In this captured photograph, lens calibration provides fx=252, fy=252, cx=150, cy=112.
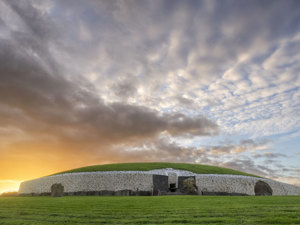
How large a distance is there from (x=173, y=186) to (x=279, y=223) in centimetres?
2601

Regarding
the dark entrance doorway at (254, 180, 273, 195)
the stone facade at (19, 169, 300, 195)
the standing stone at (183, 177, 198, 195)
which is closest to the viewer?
the standing stone at (183, 177, 198, 195)

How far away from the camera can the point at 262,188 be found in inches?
1427

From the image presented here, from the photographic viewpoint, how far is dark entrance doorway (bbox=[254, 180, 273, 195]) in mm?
35822

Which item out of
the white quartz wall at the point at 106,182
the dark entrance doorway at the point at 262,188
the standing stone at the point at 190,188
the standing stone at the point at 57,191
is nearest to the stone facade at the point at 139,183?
the white quartz wall at the point at 106,182

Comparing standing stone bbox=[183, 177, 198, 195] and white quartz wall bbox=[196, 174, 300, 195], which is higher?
white quartz wall bbox=[196, 174, 300, 195]

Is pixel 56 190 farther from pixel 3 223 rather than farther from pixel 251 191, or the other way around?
pixel 251 191

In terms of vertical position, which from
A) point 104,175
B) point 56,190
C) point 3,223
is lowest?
point 3,223

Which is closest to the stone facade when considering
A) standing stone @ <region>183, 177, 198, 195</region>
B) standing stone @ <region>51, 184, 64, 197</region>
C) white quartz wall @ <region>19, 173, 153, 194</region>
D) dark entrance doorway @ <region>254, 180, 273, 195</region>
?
white quartz wall @ <region>19, 173, 153, 194</region>

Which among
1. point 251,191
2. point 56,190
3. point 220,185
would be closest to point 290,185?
point 251,191

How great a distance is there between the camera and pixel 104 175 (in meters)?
35.6

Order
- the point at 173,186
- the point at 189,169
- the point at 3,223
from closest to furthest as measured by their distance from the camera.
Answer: the point at 3,223 → the point at 173,186 → the point at 189,169

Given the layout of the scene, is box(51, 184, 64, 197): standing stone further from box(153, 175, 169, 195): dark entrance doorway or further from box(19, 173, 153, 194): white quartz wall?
box(153, 175, 169, 195): dark entrance doorway

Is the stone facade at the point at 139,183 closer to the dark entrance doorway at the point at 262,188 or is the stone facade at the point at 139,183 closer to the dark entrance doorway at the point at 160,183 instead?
the dark entrance doorway at the point at 160,183

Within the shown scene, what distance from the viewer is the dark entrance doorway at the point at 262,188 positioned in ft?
118
